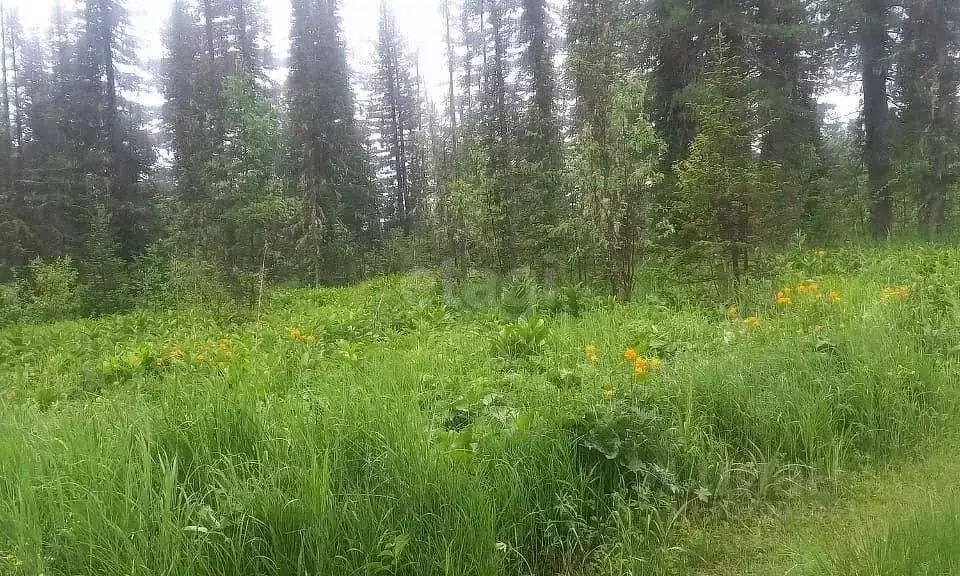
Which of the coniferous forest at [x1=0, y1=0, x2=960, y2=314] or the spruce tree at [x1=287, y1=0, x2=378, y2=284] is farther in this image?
the spruce tree at [x1=287, y1=0, x2=378, y2=284]

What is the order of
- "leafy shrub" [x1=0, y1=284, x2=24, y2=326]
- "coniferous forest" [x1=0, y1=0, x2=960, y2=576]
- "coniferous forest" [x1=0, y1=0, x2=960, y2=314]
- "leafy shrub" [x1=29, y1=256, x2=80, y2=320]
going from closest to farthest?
"coniferous forest" [x1=0, y1=0, x2=960, y2=576]
"coniferous forest" [x1=0, y1=0, x2=960, y2=314]
"leafy shrub" [x1=0, y1=284, x2=24, y2=326]
"leafy shrub" [x1=29, y1=256, x2=80, y2=320]


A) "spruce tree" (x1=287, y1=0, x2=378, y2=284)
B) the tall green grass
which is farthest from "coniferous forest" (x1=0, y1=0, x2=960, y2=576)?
"spruce tree" (x1=287, y1=0, x2=378, y2=284)

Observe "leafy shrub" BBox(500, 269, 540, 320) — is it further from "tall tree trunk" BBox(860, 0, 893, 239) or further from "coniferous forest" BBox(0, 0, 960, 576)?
"tall tree trunk" BBox(860, 0, 893, 239)

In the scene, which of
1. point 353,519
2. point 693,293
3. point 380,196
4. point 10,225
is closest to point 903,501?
point 353,519

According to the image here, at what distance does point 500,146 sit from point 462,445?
463 inches

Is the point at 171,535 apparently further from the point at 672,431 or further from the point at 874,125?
the point at 874,125

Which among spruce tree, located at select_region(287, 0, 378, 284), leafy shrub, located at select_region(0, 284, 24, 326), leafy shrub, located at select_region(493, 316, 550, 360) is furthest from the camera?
spruce tree, located at select_region(287, 0, 378, 284)

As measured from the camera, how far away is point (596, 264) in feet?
31.7

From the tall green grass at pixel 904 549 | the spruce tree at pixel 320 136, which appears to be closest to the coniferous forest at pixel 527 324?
the tall green grass at pixel 904 549

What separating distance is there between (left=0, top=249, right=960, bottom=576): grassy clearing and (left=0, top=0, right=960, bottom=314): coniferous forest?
3.87 metres

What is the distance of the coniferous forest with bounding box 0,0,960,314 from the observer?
886 centimetres

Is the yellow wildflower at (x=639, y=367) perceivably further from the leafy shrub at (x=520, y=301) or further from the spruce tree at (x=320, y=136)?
the spruce tree at (x=320, y=136)

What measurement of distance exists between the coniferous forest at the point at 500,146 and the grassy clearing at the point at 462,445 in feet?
12.7

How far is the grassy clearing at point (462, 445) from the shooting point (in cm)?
225
